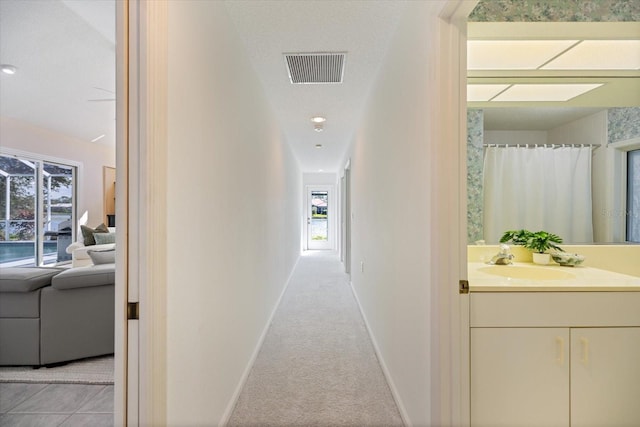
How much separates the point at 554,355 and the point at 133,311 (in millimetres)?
1694

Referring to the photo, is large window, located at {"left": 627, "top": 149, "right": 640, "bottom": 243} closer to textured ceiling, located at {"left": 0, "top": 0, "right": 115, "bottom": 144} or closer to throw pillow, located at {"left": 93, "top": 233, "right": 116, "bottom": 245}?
textured ceiling, located at {"left": 0, "top": 0, "right": 115, "bottom": 144}

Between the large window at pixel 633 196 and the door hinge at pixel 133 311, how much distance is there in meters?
2.77

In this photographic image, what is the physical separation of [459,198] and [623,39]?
1.57m

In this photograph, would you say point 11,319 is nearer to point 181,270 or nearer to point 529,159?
point 181,270

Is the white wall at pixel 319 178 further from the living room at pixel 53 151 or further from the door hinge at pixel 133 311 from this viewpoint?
the door hinge at pixel 133 311

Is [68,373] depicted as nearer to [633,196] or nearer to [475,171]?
[475,171]

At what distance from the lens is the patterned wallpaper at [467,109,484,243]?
2.05m

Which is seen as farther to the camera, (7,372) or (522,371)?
(7,372)

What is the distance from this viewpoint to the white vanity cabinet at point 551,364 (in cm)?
130

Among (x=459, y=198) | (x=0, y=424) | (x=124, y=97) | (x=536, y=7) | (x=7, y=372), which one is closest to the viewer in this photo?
(x=124, y=97)

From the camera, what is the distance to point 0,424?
1.56 metres

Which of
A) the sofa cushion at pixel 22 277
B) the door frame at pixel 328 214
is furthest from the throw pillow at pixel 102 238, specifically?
the door frame at pixel 328 214

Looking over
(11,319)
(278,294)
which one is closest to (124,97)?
(11,319)

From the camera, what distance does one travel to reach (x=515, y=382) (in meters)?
1.31
